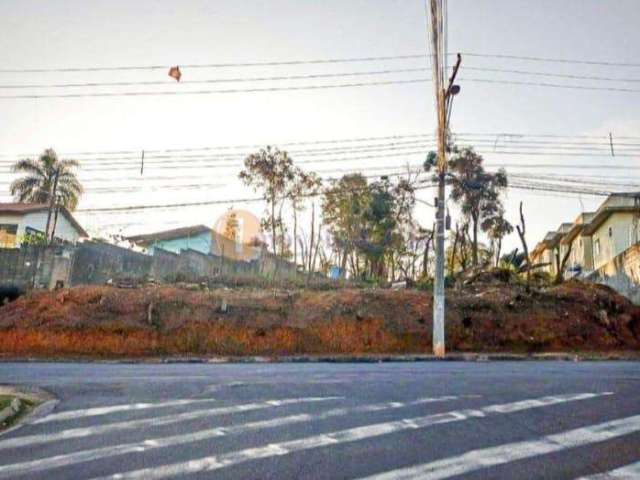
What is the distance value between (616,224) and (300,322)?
76.6 feet

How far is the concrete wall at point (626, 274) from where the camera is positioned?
2695cm

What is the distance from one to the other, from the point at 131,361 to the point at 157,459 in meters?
15.1

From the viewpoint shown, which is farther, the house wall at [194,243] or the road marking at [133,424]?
the house wall at [194,243]

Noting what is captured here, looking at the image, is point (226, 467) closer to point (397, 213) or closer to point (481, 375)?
point (481, 375)

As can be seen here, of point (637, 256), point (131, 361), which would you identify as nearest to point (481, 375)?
point (131, 361)

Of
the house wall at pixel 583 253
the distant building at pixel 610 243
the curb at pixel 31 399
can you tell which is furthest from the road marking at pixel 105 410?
the house wall at pixel 583 253

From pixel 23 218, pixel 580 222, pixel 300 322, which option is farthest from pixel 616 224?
pixel 23 218

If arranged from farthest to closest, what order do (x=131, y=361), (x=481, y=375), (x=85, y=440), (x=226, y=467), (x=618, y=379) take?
(x=131, y=361) < (x=481, y=375) < (x=618, y=379) < (x=85, y=440) < (x=226, y=467)

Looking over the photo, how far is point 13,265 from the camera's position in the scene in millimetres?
27484

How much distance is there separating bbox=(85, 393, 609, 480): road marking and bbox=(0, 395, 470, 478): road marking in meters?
0.70

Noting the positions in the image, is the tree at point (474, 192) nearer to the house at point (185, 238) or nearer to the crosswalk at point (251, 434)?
the house at point (185, 238)

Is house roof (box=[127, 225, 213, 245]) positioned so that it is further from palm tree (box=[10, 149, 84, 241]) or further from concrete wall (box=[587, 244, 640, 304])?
concrete wall (box=[587, 244, 640, 304])

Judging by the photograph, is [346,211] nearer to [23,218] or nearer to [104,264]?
[104,264]

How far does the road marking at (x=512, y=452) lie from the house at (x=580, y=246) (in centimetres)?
3604
